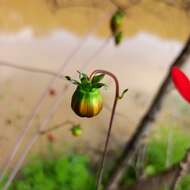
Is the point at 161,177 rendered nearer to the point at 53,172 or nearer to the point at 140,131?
the point at 140,131

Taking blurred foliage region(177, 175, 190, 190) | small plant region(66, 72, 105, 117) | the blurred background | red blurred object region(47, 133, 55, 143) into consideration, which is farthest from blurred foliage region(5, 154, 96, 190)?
small plant region(66, 72, 105, 117)

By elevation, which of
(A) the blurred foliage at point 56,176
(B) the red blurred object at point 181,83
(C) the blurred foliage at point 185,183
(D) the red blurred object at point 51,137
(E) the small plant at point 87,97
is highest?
(B) the red blurred object at point 181,83

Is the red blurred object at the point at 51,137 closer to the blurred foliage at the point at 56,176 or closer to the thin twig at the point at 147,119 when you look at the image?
the blurred foliage at the point at 56,176

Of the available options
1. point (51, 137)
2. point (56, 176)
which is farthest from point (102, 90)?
point (56, 176)

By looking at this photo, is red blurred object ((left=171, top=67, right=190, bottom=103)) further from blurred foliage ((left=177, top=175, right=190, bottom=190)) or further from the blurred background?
blurred foliage ((left=177, top=175, right=190, bottom=190))

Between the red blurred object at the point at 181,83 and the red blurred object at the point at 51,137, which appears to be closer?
the red blurred object at the point at 181,83

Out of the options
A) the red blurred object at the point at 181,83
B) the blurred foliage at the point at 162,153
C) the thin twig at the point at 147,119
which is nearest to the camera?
the red blurred object at the point at 181,83

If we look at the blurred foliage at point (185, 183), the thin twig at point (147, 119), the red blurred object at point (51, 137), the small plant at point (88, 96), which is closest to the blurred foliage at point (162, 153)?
the blurred foliage at point (185, 183)
